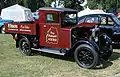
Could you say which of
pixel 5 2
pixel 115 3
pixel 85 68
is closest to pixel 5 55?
pixel 85 68

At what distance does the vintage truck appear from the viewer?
949 cm

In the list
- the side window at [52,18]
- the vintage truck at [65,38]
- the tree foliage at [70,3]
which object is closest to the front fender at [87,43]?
the vintage truck at [65,38]

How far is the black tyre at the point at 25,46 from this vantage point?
11520 mm

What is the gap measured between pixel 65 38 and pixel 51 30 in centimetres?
68

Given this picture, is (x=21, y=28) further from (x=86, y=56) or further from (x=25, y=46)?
(x=86, y=56)

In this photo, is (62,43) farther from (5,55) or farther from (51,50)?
(5,55)

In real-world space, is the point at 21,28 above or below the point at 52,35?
above

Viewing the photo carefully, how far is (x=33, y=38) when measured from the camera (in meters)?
11.4

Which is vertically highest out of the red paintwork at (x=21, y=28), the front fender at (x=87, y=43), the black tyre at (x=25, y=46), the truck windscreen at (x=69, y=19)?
the truck windscreen at (x=69, y=19)

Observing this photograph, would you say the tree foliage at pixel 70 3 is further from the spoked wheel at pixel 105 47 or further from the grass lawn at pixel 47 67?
the spoked wheel at pixel 105 47

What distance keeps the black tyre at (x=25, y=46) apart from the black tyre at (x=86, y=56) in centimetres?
254

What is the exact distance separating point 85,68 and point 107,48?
1.32m

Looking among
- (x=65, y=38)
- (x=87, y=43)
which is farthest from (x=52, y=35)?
(x=87, y=43)

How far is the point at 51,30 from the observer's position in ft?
34.4
